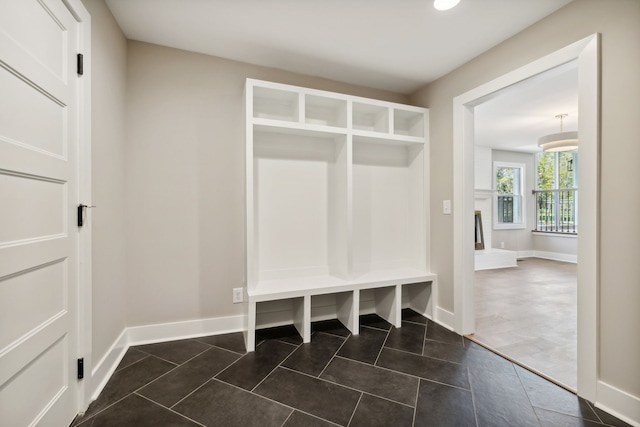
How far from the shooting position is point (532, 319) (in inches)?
113

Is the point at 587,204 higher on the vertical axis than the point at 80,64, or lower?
lower

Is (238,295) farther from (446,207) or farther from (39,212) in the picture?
→ (446,207)

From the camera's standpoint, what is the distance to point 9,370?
1.04m

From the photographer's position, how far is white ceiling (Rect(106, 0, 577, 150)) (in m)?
1.83

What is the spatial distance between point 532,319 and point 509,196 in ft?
16.4

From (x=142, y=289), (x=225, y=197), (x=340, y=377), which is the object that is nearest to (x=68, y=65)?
(x=225, y=197)

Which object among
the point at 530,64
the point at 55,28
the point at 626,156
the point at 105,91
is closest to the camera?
the point at 55,28

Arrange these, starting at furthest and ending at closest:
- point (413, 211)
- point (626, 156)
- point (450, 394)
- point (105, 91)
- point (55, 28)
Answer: point (413, 211)
point (105, 91)
point (450, 394)
point (626, 156)
point (55, 28)

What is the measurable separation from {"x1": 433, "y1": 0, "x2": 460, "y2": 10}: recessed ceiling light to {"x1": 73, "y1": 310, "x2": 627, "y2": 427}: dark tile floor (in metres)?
2.38

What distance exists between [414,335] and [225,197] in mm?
2053

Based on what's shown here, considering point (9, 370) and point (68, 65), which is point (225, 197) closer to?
point (68, 65)

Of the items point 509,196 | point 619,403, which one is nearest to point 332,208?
point 619,403

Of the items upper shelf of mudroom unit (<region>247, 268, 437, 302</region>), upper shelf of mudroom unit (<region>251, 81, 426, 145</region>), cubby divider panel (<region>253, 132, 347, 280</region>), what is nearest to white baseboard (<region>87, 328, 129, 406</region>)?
upper shelf of mudroom unit (<region>247, 268, 437, 302</region>)

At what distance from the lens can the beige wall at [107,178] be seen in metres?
1.69
